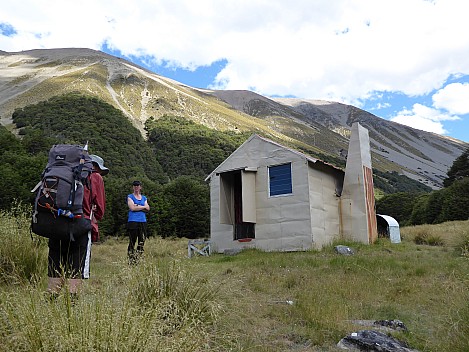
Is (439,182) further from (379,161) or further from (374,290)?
(374,290)

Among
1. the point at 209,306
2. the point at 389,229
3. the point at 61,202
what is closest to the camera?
the point at 61,202

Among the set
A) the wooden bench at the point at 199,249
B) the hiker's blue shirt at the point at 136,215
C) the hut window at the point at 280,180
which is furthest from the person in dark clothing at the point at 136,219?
the wooden bench at the point at 199,249

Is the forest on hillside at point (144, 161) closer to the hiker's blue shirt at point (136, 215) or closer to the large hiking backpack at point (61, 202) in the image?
the hiker's blue shirt at point (136, 215)

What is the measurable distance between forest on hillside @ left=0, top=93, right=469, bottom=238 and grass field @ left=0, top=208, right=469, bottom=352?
14363 mm

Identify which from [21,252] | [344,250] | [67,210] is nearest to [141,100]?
[344,250]

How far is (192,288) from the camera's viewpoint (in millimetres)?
3779

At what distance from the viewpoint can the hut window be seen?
45.0 feet

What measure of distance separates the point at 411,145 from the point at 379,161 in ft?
237

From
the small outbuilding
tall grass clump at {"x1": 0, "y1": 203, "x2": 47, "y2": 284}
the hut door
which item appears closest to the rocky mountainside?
the hut door

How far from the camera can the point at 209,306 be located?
370 centimetres

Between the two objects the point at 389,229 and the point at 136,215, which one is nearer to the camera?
the point at 136,215

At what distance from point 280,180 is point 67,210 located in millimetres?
11087

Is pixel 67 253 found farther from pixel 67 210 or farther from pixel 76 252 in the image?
pixel 67 210

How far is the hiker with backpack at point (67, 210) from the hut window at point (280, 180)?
10.4 m
